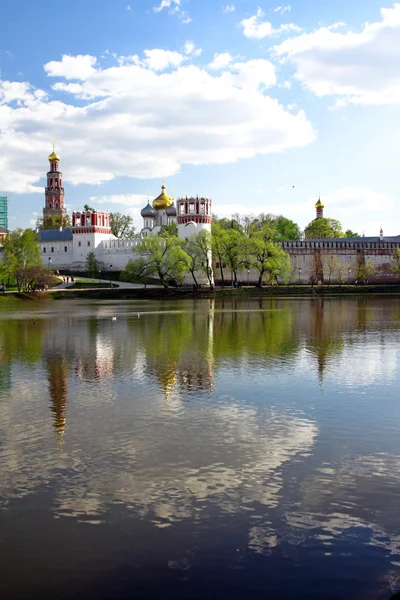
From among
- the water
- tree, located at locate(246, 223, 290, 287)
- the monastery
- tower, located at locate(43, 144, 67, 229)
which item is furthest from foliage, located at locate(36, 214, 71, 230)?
the water

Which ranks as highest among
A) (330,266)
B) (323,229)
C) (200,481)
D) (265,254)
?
(323,229)

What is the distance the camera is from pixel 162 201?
9219cm

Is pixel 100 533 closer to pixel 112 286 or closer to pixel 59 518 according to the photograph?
pixel 59 518

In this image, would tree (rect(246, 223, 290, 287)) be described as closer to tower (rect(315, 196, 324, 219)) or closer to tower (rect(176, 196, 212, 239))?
tower (rect(176, 196, 212, 239))

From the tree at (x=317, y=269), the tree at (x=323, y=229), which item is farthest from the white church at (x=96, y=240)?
the tree at (x=323, y=229)

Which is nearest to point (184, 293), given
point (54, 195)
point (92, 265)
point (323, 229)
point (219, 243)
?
point (219, 243)

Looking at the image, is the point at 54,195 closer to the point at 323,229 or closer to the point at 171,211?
the point at 171,211

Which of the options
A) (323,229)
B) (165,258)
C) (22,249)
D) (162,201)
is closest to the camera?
(165,258)

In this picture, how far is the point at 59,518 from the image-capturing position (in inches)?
248

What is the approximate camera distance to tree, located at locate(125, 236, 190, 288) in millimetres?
61750

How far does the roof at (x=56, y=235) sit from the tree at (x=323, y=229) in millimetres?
37215

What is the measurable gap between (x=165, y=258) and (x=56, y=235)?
3050 cm

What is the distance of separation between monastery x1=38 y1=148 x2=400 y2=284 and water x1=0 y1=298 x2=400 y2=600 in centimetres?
6201

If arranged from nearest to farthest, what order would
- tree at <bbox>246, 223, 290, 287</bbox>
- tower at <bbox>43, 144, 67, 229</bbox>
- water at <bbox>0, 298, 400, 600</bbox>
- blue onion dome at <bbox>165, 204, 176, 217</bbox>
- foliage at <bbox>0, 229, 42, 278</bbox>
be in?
water at <bbox>0, 298, 400, 600</bbox> → foliage at <bbox>0, 229, 42, 278</bbox> → tree at <bbox>246, 223, 290, 287</bbox> → blue onion dome at <bbox>165, 204, 176, 217</bbox> → tower at <bbox>43, 144, 67, 229</bbox>
